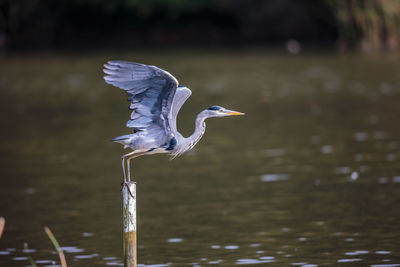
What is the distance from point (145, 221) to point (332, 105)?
13.4 meters

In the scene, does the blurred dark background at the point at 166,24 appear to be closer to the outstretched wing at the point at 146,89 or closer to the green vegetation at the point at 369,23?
the green vegetation at the point at 369,23

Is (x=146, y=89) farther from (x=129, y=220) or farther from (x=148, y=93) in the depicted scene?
(x=129, y=220)

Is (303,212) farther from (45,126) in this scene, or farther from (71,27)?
(71,27)

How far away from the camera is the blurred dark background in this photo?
2051 inches

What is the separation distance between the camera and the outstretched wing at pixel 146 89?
28.3ft

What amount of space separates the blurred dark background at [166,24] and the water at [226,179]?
762 inches

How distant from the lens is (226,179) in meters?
15.8

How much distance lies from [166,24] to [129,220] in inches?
2019

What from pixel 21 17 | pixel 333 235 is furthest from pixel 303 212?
pixel 21 17

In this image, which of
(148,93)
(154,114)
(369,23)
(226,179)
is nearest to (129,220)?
(154,114)

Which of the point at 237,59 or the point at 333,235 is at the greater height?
the point at 237,59

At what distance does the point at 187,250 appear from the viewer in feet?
36.4

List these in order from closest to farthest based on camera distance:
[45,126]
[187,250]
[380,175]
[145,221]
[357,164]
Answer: [187,250], [145,221], [380,175], [357,164], [45,126]

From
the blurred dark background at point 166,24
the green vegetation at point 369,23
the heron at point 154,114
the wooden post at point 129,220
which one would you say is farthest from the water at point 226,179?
the blurred dark background at point 166,24
